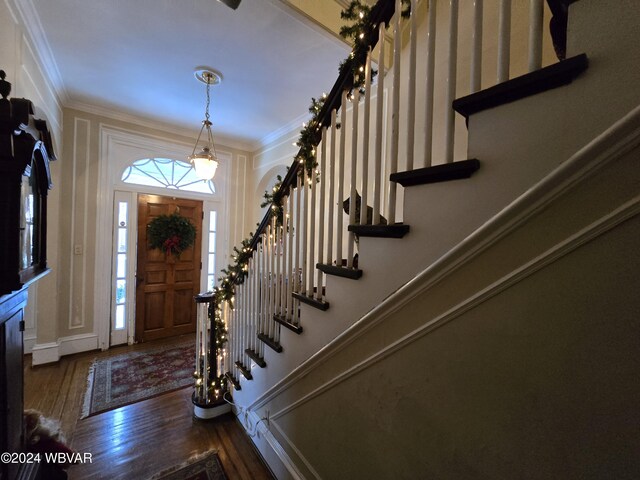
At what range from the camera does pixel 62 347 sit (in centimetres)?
331

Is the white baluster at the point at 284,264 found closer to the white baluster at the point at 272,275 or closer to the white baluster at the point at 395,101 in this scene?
the white baluster at the point at 272,275

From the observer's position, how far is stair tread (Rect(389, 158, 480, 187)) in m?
0.75

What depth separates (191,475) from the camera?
1.71 m

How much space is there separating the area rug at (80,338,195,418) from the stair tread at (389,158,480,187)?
3069mm

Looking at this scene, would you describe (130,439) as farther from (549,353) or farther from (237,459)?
(549,353)

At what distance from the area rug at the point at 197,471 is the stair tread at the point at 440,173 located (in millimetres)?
2094

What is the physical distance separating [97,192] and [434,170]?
Answer: 4.30m

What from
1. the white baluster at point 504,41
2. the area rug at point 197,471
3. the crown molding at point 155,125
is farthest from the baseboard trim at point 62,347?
the white baluster at point 504,41

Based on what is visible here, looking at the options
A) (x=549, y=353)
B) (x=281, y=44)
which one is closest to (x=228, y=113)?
(x=281, y=44)

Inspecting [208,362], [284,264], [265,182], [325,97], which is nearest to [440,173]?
[325,97]

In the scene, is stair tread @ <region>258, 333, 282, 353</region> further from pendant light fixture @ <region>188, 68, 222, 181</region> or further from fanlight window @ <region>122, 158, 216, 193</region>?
fanlight window @ <region>122, 158, 216, 193</region>

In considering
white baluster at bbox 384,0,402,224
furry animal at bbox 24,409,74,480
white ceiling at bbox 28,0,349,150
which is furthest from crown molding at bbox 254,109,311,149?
furry animal at bbox 24,409,74,480

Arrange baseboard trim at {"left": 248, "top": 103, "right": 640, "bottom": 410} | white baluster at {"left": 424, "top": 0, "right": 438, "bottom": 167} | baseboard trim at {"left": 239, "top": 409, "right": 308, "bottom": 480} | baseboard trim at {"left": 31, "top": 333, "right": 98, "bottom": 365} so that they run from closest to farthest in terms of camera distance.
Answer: baseboard trim at {"left": 248, "top": 103, "right": 640, "bottom": 410}
white baluster at {"left": 424, "top": 0, "right": 438, "bottom": 167}
baseboard trim at {"left": 239, "top": 409, "right": 308, "bottom": 480}
baseboard trim at {"left": 31, "top": 333, "right": 98, "bottom": 365}

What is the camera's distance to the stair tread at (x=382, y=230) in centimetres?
92
